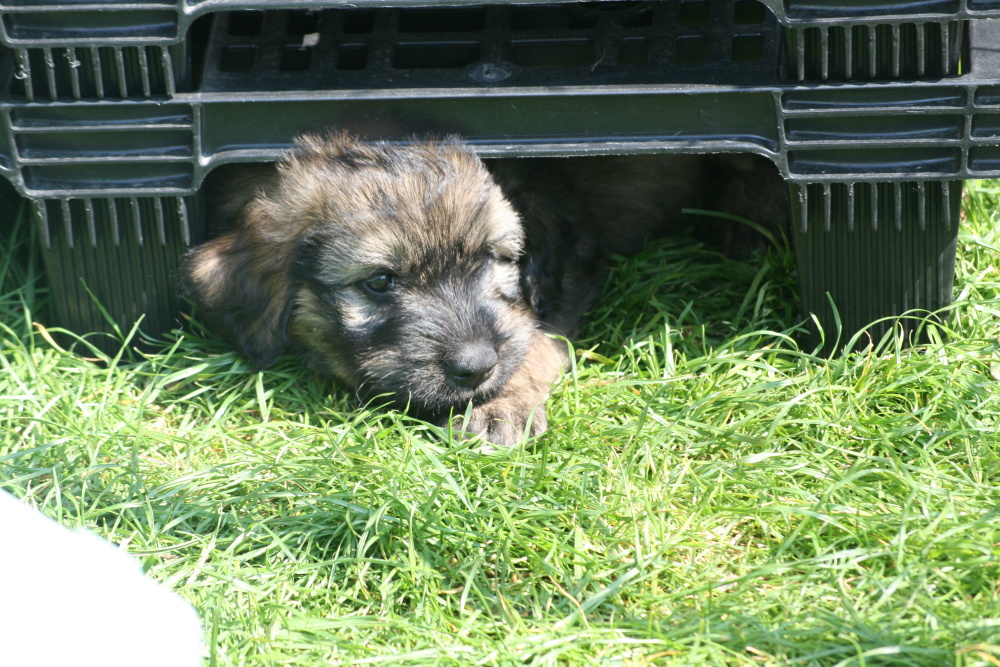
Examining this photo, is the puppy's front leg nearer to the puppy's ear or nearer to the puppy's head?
the puppy's head

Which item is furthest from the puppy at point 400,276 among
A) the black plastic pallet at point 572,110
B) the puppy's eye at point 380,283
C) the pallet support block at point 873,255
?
the pallet support block at point 873,255

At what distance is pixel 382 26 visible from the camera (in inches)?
135

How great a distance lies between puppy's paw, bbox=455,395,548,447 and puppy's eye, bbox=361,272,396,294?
425 mm

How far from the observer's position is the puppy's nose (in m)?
2.95

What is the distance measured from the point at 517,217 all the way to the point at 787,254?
97 centimetres

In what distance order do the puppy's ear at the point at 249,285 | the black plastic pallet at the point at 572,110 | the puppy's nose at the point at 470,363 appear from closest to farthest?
the black plastic pallet at the point at 572,110 → the puppy's nose at the point at 470,363 → the puppy's ear at the point at 249,285

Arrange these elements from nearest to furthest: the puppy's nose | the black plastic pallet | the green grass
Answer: the green grass < the black plastic pallet < the puppy's nose

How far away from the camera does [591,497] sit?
2566mm

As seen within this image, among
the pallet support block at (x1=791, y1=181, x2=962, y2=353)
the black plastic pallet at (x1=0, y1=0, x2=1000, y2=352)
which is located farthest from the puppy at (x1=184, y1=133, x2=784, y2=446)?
the pallet support block at (x1=791, y1=181, x2=962, y2=353)

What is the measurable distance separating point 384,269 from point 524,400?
0.55m

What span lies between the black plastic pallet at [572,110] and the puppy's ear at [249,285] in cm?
11

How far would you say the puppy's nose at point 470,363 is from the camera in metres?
2.95

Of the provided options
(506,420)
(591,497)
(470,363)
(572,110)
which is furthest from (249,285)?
(591,497)

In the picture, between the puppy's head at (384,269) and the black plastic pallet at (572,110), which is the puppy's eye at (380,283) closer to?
the puppy's head at (384,269)
